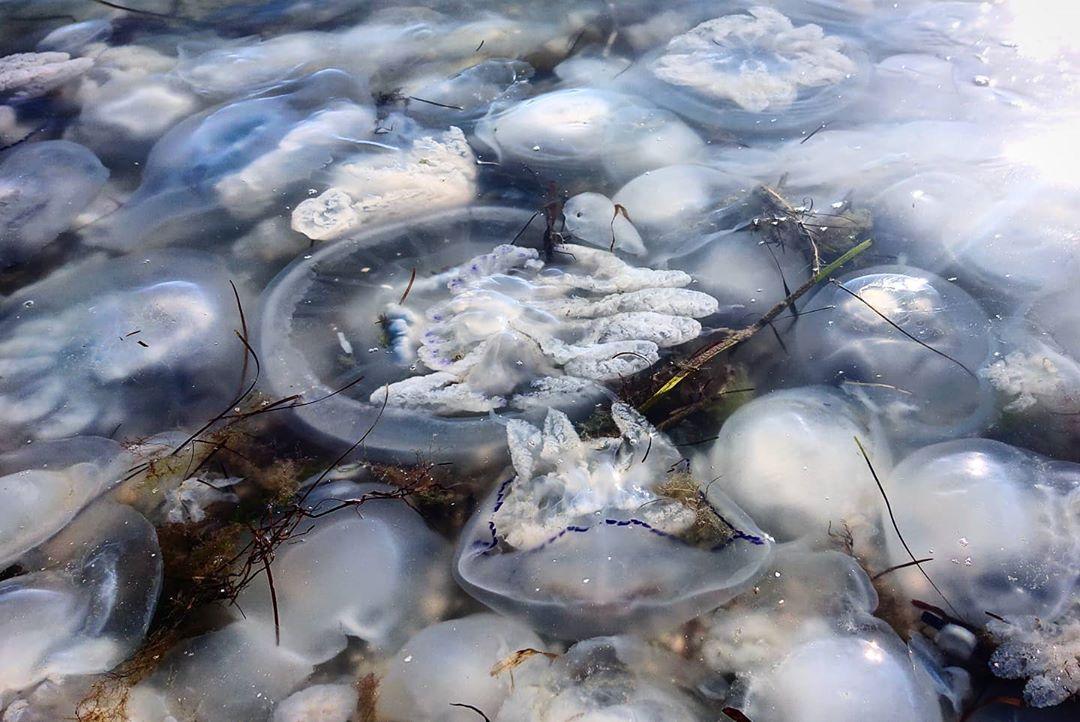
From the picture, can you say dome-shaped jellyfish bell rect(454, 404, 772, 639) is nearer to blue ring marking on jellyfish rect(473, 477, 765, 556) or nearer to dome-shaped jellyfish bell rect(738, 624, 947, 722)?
blue ring marking on jellyfish rect(473, 477, 765, 556)

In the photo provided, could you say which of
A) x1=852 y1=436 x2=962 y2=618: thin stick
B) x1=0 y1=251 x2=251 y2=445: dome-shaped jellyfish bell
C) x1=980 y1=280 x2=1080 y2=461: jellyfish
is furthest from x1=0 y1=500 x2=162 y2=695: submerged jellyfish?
x1=980 y1=280 x2=1080 y2=461: jellyfish

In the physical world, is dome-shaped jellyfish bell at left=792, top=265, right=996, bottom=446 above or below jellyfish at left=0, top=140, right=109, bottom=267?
above

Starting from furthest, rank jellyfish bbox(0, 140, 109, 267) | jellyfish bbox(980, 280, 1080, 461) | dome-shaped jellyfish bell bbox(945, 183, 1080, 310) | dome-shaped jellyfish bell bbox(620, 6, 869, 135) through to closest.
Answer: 1. dome-shaped jellyfish bell bbox(620, 6, 869, 135)
2. jellyfish bbox(0, 140, 109, 267)
3. dome-shaped jellyfish bell bbox(945, 183, 1080, 310)
4. jellyfish bbox(980, 280, 1080, 461)

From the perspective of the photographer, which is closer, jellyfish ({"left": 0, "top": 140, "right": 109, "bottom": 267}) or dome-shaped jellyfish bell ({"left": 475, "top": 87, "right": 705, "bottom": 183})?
jellyfish ({"left": 0, "top": 140, "right": 109, "bottom": 267})

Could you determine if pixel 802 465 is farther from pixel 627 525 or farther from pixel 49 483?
pixel 49 483

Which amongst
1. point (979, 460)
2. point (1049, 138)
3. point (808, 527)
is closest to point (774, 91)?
point (1049, 138)

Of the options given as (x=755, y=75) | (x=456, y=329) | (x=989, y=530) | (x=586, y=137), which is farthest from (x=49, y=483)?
(x=755, y=75)
